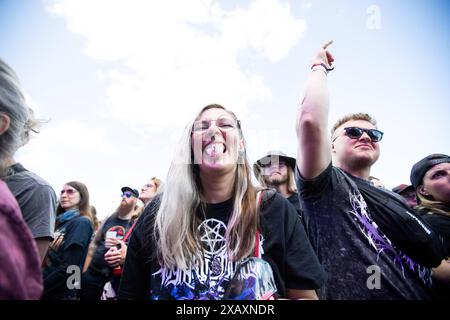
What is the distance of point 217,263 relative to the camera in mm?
1317

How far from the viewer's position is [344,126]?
2340 mm

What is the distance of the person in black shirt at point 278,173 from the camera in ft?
11.1

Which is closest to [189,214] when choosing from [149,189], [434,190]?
[434,190]

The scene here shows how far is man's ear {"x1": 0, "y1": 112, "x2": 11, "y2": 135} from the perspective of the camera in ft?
4.03

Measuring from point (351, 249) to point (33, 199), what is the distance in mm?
1904

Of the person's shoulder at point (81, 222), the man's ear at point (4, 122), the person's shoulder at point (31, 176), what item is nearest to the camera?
the man's ear at point (4, 122)

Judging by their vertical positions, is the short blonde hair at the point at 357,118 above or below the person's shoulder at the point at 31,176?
above

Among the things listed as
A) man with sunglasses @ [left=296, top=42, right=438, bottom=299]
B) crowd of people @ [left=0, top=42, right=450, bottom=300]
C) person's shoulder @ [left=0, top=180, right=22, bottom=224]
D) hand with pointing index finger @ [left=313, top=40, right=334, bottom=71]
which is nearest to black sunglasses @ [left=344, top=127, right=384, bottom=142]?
crowd of people @ [left=0, top=42, right=450, bottom=300]

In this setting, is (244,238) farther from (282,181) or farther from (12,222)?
(282,181)

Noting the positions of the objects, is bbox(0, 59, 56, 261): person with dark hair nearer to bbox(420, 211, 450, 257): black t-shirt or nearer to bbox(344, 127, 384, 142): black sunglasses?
bbox(344, 127, 384, 142): black sunglasses

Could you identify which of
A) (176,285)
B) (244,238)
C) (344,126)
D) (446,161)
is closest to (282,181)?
(344,126)

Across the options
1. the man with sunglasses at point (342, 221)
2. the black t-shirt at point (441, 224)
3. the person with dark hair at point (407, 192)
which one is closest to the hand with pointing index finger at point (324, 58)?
the man with sunglasses at point (342, 221)

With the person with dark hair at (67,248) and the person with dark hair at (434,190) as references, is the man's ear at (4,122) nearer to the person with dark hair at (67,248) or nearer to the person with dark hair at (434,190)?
the person with dark hair at (67,248)
